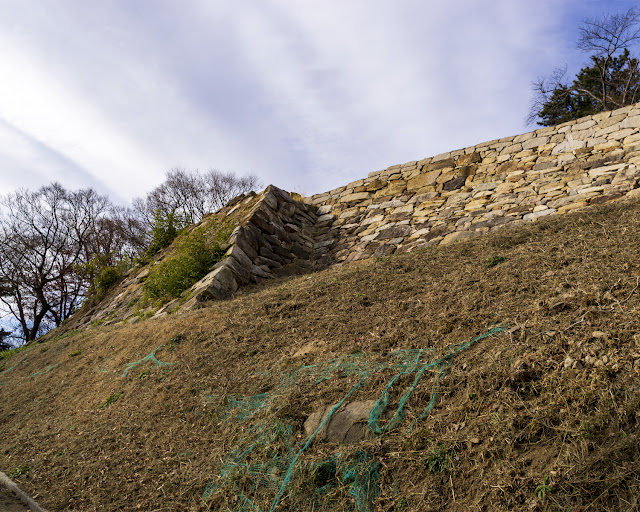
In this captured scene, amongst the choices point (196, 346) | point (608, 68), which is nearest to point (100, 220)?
point (196, 346)

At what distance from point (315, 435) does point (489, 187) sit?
264 inches

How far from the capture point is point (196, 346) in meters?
4.94

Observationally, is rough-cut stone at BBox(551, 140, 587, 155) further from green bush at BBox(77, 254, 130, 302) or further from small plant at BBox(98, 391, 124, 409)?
green bush at BBox(77, 254, 130, 302)

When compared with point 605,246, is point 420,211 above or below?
above

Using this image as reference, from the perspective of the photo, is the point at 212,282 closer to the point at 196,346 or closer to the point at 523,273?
the point at 196,346

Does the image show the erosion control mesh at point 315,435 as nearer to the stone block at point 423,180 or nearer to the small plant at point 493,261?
the small plant at point 493,261

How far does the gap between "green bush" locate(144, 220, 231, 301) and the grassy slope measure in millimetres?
1730

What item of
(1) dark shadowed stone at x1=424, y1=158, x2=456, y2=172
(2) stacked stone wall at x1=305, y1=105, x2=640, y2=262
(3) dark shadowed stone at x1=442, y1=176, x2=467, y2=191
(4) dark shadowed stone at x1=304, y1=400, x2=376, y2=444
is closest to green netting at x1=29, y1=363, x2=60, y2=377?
(2) stacked stone wall at x1=305, y1=105, x2=640, y2=262

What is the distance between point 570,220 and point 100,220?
20163mm

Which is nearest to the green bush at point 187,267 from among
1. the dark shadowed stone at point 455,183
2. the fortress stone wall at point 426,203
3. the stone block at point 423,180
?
the fortress stone wall at point 426,203

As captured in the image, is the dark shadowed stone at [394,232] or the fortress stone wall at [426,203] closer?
the fortress stone wall at [426,203]

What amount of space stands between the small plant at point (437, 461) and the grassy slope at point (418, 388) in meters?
0.01

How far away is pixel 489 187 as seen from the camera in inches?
320

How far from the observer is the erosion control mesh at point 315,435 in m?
2.47
